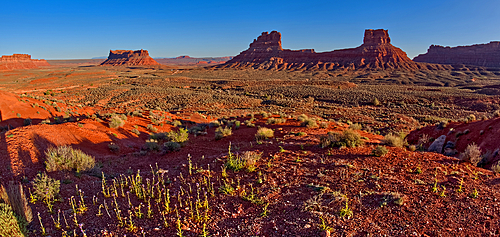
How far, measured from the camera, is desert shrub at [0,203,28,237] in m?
3.30

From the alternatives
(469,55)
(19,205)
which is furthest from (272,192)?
(469,55)

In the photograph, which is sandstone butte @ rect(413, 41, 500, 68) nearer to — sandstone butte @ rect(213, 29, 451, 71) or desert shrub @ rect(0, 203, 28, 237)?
sandstone butte @ rect(213, 29, 451, 71)

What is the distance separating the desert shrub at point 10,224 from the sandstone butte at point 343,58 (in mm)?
102472

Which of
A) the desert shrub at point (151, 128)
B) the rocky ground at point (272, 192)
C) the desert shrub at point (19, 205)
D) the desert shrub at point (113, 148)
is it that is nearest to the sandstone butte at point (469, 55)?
the rocky ground at point (272, 192)

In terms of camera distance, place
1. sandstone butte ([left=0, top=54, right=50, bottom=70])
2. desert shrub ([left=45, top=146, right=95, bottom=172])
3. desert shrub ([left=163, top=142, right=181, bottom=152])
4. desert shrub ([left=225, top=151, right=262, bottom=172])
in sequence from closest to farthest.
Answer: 1. desert shrub ([left=225, top=151, right=262, bottom=172])
2. desert shrub ([left=45, top=146, right=95, bottom=172])
3. desert shrub ([left=163, top=142, right=181, bottom=152])
4. sandstone butte ([left=0, top=54, right=50, bottom=70])

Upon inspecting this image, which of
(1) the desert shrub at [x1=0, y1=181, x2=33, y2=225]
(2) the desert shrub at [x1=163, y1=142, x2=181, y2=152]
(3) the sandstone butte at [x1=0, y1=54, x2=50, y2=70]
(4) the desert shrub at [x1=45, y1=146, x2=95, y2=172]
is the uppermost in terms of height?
(3) the sandstone butte at [x1=0, y1=54, x2=50, y2=70]

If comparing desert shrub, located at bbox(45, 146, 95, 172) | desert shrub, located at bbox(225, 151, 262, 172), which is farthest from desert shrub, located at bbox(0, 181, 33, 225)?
desert shrub, located at bbox(225, 151, 262, 172)

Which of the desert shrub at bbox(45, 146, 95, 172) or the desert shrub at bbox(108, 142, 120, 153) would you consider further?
the desert shrub at bbox(108, 142, 120, 153)

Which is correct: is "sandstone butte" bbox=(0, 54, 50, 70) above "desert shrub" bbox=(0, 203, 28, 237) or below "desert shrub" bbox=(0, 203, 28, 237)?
above

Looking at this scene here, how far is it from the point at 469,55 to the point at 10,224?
5671 inches

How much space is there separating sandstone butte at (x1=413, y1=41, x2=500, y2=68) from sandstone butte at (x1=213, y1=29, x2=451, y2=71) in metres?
18.4

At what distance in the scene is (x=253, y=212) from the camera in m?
4.09

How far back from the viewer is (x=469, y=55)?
105438mm

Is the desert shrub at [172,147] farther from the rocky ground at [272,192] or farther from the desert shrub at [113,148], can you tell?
the desert shrub at [113,148]
